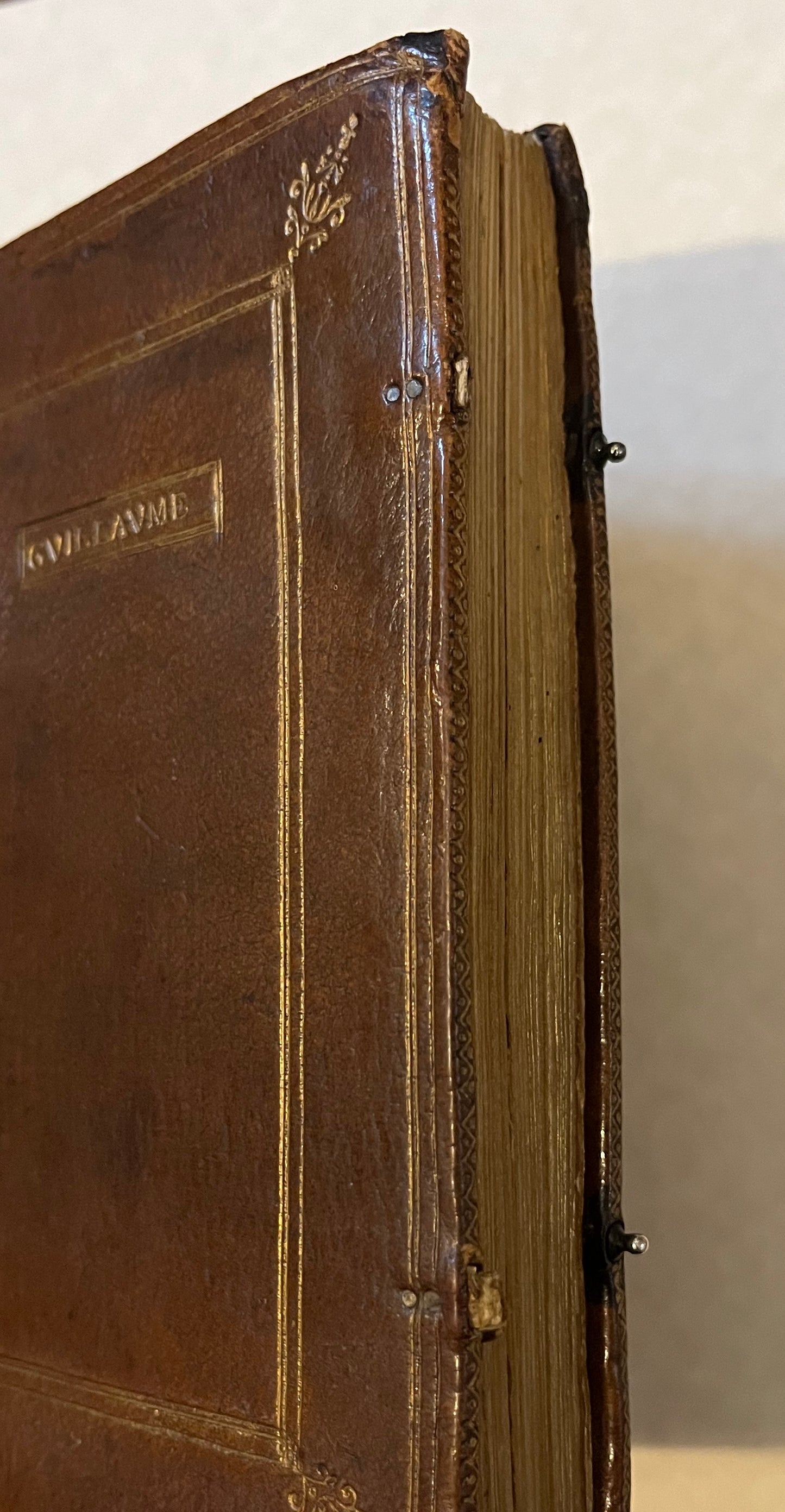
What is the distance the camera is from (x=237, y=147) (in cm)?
64

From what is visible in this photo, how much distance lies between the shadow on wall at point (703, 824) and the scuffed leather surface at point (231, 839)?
29 centimetres

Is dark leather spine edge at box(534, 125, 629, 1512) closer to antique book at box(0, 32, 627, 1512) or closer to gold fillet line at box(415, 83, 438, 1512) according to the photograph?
antique book at box(0, 32, 627, 1512)

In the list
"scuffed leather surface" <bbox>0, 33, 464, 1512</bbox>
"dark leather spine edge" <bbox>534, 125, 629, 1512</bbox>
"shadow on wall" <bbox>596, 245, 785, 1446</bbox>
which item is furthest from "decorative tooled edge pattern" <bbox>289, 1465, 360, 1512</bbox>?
"shadow on wall" <bbox>596, 245, 785, 1446</bbox>

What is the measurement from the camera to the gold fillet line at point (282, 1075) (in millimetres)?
566

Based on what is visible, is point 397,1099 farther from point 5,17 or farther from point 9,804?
point 5,17

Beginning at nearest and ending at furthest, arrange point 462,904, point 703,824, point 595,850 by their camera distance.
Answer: point 462,904 < point 595,850 < point 703,824

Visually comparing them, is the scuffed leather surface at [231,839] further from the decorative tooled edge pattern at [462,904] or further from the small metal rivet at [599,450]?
the small metal rivet at [599,450]

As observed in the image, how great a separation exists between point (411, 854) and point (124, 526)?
263 mm

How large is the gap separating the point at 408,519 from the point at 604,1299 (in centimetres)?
35

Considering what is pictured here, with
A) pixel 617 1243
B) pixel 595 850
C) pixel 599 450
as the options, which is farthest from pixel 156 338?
pixel 617 1243

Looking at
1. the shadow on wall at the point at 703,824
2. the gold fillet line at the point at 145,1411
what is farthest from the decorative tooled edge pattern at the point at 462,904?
the shadow on wall at the point at 703,824

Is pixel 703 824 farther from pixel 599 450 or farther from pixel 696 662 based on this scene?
pixel 599 450

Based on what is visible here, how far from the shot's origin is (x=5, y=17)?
1.11 m

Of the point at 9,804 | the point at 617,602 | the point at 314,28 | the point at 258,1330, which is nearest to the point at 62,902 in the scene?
the point at 9,804
